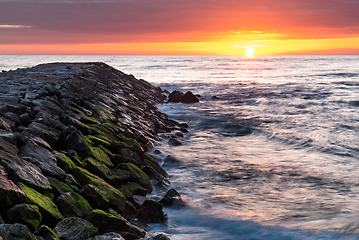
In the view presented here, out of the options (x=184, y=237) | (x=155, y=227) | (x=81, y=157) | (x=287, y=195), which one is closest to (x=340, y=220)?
(x=287, y=195)

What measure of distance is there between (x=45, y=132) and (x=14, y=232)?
9.92ft

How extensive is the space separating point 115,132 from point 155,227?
4122 millimetres

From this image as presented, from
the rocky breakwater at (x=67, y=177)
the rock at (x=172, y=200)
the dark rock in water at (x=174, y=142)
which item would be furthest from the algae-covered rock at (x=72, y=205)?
the dark rock in water at (x=174, y=142)

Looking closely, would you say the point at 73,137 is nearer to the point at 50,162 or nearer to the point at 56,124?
the point at 56,124

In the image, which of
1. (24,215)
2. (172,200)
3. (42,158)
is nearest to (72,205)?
(24,215)

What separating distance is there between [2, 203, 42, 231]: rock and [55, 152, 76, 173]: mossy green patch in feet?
5.28

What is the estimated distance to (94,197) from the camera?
4.80 meters

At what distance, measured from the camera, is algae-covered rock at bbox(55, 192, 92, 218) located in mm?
4246

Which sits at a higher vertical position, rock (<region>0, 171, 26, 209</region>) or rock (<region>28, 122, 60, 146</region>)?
rock (<region>28, 122, 60, 146</region>)

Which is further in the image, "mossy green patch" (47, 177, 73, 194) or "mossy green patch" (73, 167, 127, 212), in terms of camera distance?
"mossy green patch" (73, 167, 127, 212)

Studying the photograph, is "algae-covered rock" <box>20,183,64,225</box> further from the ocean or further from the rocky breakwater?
the ocean

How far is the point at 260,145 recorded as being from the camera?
12.6m

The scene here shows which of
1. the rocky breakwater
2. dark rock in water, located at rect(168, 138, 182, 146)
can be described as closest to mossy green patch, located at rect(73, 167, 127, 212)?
the rocky breakwater

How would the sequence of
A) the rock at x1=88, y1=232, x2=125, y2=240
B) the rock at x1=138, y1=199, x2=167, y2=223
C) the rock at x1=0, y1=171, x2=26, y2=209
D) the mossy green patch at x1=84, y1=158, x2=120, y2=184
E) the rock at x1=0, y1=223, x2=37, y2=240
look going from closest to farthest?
the rock at x1=0, y1=223, x2=37, y2=240
the rock at x1=0, y1=171, x2=26, y2=209
the rock at x1=88, y1=232, x2=125, y2=240
the rock at x1=138, y1=199, x2=167, y2=223
the mossy green patch at x1=84, y1=158, x2=120, y2=184
